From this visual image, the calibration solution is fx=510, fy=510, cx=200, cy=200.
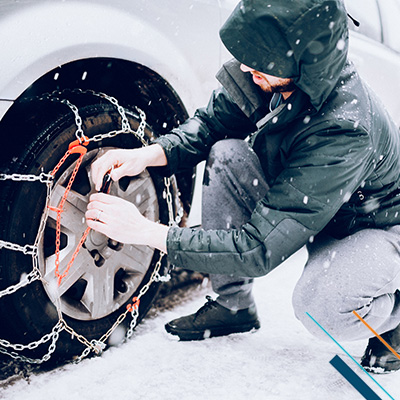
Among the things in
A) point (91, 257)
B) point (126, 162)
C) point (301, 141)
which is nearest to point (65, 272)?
point (91, 257)

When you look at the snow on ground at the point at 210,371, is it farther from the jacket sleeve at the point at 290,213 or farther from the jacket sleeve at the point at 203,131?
the jacket sleeve at the point at 203,131

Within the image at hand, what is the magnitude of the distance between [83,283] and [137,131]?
549mm

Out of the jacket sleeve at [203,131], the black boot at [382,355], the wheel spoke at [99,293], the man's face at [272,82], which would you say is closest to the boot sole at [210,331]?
the wheel spoke at [99,293]

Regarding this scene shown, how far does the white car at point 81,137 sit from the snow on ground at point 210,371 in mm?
90

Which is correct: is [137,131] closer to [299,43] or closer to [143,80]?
[143,80]

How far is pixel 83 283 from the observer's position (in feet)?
5.65

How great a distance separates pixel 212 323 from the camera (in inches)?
76.1

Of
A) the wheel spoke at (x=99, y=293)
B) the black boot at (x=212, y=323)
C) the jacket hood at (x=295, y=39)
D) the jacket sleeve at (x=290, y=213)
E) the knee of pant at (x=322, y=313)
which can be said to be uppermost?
the jacket hood at (x=295, y=39)

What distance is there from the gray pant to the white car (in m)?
0.19

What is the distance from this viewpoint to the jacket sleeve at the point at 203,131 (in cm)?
179

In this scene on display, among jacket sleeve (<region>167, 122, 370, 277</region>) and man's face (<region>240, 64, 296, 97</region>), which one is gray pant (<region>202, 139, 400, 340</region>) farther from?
man's face (<region>240, 64, 296, 97</region>)

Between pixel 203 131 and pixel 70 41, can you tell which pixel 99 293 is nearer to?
pixel 203 131

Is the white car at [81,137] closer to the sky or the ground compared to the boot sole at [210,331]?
closer to the sky

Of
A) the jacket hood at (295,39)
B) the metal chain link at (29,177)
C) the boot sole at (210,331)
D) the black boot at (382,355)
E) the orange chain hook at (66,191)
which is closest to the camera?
the jacket hood at (295,39)
